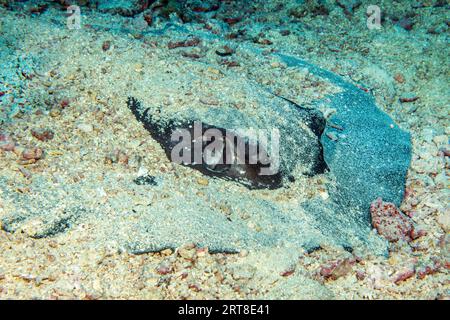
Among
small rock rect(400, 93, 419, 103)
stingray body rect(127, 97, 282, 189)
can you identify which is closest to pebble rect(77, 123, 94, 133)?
stingray body rect(127, 97, 282, 189)

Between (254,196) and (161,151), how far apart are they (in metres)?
0.84

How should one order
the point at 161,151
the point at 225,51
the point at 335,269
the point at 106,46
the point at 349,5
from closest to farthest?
the point at 335,269
the point at 161,151
the point at 106,46
the point at 225,51
the point at 349,5

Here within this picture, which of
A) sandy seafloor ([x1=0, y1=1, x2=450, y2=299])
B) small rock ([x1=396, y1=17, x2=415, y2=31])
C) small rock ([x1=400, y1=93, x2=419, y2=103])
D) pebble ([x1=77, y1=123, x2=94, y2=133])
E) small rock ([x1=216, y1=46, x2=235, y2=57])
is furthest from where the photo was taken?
small rock ([x1=396, y1=17, x2=415, y2=31])

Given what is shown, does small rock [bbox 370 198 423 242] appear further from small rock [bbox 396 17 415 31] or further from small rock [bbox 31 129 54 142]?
small rock [bbox 396 17 415 31]

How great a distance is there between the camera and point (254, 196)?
108 inches

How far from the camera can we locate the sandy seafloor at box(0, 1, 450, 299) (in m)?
2.18

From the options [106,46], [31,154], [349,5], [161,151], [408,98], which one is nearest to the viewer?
[31,154]

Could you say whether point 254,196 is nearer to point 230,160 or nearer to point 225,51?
point 230,160

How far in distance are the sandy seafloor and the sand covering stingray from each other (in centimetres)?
9

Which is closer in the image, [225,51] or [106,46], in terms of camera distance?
[106,46]

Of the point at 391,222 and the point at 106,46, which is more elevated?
the point at 106,46

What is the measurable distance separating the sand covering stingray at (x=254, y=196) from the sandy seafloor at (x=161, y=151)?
3.4 inches

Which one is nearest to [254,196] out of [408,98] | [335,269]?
[335,269]

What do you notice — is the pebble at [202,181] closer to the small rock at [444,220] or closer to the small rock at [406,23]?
the small rock at [444,220]
